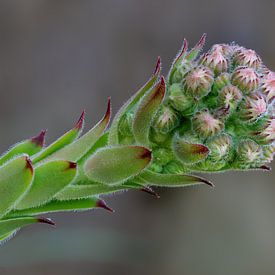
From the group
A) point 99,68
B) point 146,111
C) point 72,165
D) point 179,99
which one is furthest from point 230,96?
point 99,68

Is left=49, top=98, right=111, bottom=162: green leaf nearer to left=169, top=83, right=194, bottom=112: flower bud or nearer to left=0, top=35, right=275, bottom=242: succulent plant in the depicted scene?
left=0, top=35, right=275, bottom=242: succulent plant

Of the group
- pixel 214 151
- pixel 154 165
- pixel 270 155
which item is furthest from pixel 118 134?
pixel 270 155

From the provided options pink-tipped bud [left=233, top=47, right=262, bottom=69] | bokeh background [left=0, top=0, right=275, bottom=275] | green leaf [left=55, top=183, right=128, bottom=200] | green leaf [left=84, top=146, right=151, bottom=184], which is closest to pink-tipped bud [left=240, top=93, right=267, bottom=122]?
pink-tipped bud [left=233, top=47, right=262, bottom=69]

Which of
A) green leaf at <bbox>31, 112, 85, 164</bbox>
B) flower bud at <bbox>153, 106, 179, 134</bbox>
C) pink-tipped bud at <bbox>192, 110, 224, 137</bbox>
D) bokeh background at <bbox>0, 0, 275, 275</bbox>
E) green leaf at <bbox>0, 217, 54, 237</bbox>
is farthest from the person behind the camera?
bokeh background at <bbox>0, 0, 275, 275</bbox>

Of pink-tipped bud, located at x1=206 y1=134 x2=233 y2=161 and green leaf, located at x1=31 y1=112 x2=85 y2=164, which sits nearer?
pink-tipped bud, located at x1=206 y1=134 x2=233 y2=161

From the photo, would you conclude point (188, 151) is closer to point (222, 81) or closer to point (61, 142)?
point (222, 81)

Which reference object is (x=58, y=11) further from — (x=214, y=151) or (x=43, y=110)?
(x=214, y=151)
